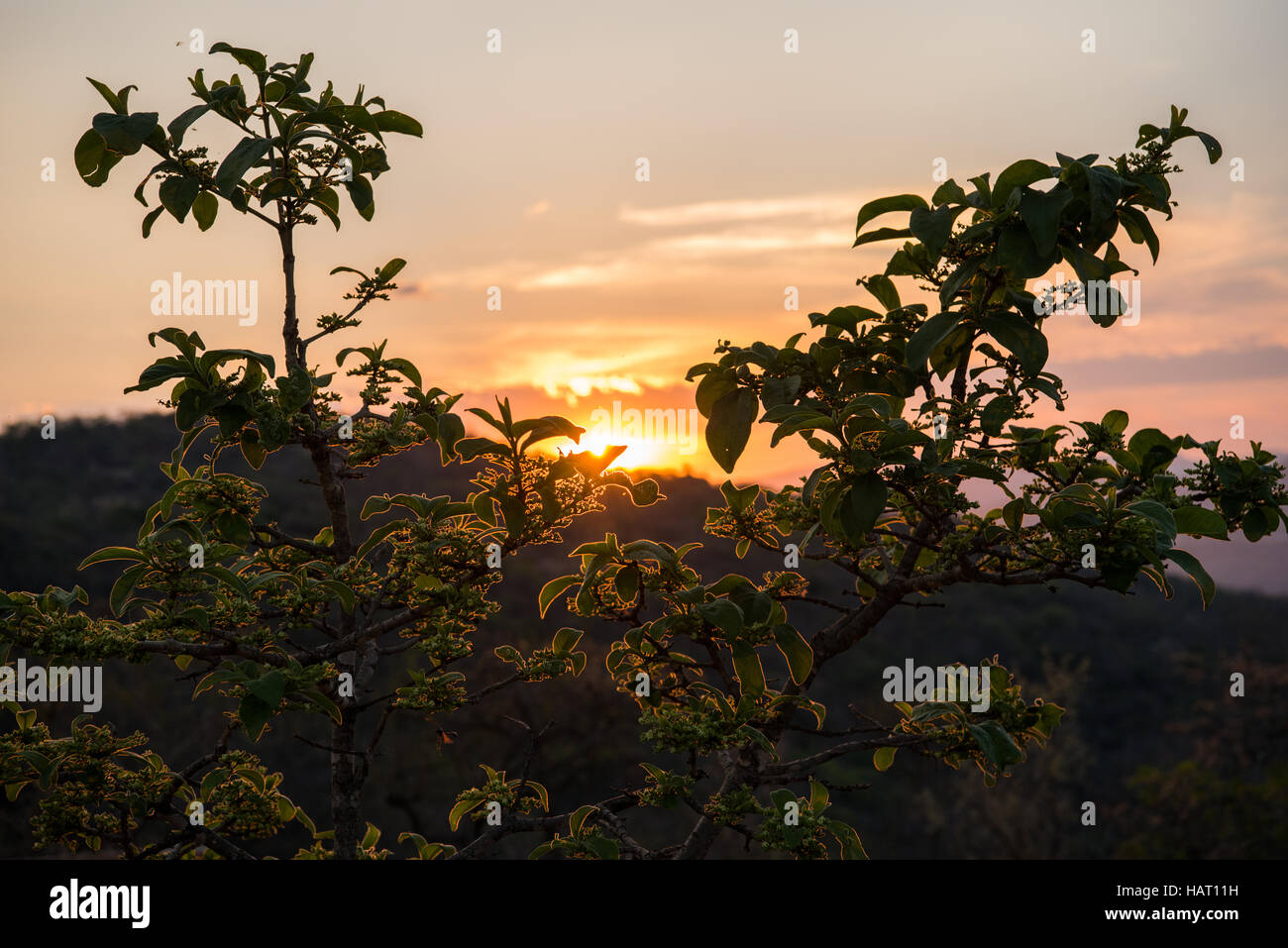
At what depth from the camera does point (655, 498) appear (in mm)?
3398

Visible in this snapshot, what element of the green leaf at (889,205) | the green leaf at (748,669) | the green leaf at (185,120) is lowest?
the green leaf at (748,669)

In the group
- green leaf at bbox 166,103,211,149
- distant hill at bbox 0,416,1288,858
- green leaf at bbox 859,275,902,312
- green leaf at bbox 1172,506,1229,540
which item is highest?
green leaf at bbox 166,103,211,149

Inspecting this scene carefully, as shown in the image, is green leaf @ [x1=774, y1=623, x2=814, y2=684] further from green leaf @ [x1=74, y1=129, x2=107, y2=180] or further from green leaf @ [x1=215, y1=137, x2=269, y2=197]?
green leaf @ [x1=74, y1=129, x2=107, y2=180]

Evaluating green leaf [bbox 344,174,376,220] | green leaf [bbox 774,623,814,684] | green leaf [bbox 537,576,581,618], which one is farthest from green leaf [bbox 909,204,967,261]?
green leaf [bbox 344,174,376,220]

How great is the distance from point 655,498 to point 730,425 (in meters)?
0.39

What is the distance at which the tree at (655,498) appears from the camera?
2.79m

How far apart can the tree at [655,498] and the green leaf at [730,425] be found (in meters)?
0.01

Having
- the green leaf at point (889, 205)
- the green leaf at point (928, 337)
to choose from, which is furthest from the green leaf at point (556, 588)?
the green leaf at point (889, 205)

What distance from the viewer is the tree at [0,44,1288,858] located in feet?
9.16

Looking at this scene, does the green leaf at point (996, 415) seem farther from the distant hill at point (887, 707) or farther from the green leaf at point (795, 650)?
the distant hill at point (887, 707)

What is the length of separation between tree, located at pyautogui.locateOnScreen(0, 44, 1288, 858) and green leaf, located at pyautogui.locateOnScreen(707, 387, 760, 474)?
1cm

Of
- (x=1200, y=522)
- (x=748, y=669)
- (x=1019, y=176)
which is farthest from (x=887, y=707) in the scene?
(x=1019, y=176)
